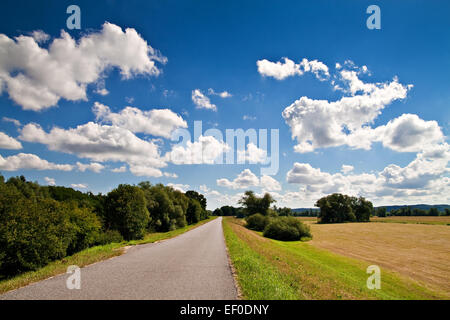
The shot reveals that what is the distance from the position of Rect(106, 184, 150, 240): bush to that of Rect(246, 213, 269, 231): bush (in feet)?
104

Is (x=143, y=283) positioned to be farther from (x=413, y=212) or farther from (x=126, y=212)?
(x=413, y=212)

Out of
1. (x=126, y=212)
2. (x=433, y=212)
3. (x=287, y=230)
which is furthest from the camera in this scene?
(x=433, y=212)

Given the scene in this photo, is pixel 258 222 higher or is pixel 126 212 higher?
pixel 126 212

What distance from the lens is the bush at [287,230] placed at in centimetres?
3769

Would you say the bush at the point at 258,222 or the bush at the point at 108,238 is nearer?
the bush at the point at 108,238

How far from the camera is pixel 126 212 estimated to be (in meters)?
24.4

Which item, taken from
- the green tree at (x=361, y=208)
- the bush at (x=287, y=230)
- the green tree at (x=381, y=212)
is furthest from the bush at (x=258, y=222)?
the green tree at (x=381, y=212)

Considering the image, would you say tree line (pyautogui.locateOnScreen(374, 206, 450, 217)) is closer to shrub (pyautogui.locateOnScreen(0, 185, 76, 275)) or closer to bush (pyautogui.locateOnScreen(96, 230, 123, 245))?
bush (pyautogui.locateOnScreen(96, 230, 123, 245))

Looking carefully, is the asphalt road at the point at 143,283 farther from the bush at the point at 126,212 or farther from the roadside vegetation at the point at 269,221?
the roadside vegetation at the point at 269,221

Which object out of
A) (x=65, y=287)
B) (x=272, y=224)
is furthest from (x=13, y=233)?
(x=272, y=224)

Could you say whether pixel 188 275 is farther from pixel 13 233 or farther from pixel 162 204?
pixel 162 204

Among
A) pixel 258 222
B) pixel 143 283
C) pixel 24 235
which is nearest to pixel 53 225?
pixel 24 235

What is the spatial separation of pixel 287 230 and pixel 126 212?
2595 centimetres

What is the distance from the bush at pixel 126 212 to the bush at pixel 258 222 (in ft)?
104
